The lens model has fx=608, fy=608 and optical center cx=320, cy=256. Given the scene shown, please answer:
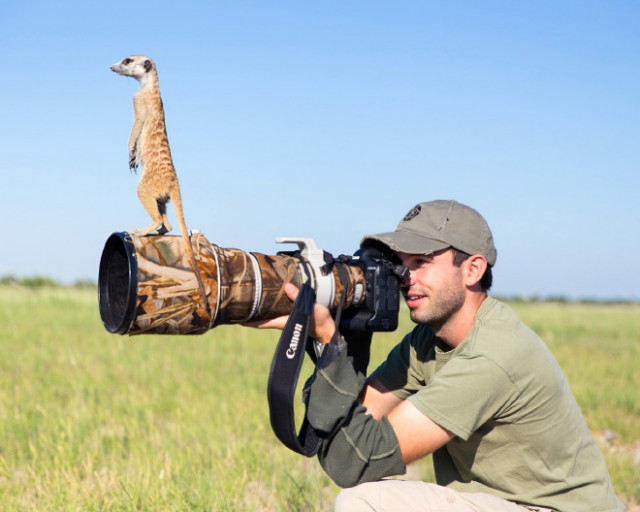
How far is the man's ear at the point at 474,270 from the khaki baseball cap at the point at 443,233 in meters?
0.03

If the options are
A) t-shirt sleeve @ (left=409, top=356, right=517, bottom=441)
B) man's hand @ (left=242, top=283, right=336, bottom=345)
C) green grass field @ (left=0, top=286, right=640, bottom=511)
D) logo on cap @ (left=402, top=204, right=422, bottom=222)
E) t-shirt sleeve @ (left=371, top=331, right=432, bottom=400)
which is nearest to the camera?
t-shirt sleeve @ (left=409, top=356, right=517, bottom=441)

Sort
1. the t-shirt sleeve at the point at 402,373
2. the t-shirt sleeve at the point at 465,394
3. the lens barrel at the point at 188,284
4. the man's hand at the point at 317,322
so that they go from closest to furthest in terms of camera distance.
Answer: the lens barrel at the point at 188,284 → the t-shirt sleeve at the point at 465,394 → the man's hand at the point at 317,322 → the t-shirt sleeve at the point at 402,373

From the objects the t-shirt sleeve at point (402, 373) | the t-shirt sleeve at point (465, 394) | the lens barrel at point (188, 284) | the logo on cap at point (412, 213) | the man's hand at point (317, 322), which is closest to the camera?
the lens barrel at point (188, 284)

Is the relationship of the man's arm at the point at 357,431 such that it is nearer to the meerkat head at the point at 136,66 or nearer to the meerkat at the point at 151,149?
the meerkat at the point at 151,149

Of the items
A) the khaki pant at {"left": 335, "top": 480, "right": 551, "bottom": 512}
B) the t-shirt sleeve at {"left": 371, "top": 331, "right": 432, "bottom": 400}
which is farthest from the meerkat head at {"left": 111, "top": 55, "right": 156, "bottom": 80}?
the khaki pant at {"left": 335, "top": 480, "right": 551, "bottom": 512}

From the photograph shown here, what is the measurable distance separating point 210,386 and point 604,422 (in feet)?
10.8

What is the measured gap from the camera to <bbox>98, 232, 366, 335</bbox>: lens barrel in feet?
6.14

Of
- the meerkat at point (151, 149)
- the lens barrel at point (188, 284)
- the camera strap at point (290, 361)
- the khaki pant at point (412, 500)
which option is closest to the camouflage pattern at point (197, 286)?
the lens barrel at point (188, 284)

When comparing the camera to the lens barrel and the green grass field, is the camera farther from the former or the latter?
the green grass field

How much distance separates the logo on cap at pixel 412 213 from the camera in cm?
240

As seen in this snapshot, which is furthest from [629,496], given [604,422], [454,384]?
[454,384]

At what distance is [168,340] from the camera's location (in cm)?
724

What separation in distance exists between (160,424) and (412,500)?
2573 millimetres

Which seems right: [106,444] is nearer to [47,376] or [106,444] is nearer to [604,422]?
[47,376]
